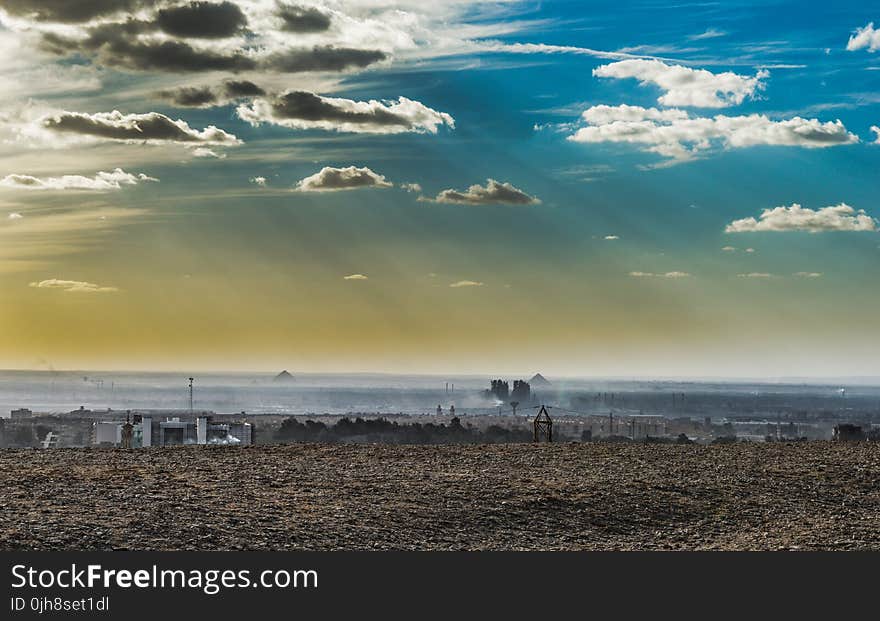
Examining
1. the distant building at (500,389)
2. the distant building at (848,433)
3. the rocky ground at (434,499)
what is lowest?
the rocky ground at (434,499)

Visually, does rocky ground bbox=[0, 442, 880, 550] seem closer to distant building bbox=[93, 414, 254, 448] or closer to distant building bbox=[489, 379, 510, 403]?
distant building bbox=[93, 414, 254, 448]

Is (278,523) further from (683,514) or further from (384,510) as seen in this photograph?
(683,514)

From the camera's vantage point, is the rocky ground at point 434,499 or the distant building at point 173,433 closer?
the rocky ground at point 434,499

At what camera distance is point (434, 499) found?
15.0 meters

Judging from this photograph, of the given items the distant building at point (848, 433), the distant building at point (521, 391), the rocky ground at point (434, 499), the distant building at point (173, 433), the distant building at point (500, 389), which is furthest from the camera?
the distant building at point (500, 389)

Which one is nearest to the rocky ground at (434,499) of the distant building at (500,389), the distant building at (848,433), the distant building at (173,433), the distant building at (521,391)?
the distant building at (848,433)

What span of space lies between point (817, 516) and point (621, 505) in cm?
263

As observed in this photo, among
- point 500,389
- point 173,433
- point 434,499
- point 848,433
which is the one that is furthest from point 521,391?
point 434,499

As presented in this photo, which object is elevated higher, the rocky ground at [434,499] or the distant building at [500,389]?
the distant building at [500,389]

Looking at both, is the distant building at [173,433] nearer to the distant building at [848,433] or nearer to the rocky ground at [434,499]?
the rocky ground at [434,499]

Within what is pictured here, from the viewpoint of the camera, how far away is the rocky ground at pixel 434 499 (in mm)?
12961

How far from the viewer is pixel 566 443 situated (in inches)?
849

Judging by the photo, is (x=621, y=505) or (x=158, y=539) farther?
(x=621, y=505)

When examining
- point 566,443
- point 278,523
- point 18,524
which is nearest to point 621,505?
point 278,523
